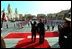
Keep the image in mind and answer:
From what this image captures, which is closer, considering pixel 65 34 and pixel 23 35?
pixel 65 34

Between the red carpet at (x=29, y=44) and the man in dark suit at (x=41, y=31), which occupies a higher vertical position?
the man in dark suit at (x=41, y=31)

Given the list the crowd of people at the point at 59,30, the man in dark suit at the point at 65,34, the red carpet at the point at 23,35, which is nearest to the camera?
the man in dark suit at the point at 65,34

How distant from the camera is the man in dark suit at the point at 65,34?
17.4 feet

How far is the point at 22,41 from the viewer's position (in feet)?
18.3

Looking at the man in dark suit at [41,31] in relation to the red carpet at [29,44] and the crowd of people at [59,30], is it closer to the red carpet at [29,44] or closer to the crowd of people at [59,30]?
the crowd of people at [59,30]

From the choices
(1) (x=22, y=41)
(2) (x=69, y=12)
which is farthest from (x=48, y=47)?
(2) (x=69, y=12)

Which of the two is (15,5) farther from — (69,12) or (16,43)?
(69,12)

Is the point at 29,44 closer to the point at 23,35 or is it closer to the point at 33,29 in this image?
the point at 23,35

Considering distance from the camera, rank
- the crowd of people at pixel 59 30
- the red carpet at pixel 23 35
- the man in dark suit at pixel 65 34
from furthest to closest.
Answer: the red carpet at pixel 23 35 < the crowd of people at pixel 59 30 < the man in dark suit at pixel 65 34

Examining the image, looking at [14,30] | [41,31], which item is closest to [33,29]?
[41,31]

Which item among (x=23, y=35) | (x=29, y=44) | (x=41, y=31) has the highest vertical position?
(x=41, y=31)

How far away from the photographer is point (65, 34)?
5492 millimetres

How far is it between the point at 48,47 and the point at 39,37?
0.36 metres

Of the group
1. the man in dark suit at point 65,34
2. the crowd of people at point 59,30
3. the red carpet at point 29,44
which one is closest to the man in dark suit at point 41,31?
the crowd of people at point 59,30
